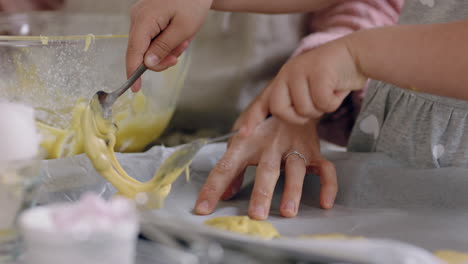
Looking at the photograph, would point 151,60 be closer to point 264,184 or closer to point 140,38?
point 140,38

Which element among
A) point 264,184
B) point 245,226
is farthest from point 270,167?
point 245,226

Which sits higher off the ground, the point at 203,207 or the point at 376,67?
the point at 376,67

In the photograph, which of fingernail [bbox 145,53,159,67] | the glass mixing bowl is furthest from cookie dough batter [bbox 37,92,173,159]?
fingernail [bbox 145,53,159,67]

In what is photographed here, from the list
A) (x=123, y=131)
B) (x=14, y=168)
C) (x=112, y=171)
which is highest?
(x=14, y=168)

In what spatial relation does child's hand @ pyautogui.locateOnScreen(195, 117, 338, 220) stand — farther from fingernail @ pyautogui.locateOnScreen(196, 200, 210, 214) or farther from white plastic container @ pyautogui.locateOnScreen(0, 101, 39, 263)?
white plastic container @ pyautogui.locateOnScreen(0, 101, 39, 263)

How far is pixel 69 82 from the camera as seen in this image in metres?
0.71

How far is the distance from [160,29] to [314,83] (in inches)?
9.0

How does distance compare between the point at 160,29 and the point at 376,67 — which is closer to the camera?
the point at 376,67

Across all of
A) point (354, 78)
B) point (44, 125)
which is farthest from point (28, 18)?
point (354, 78)

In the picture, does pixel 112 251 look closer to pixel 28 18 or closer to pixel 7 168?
pixel 7 168

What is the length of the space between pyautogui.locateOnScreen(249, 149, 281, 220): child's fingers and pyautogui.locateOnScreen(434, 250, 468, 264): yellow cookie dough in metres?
0.18

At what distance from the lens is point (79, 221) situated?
12.5 inches

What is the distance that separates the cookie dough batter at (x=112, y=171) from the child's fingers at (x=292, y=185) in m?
0.13

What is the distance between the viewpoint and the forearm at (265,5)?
791 millimetres
